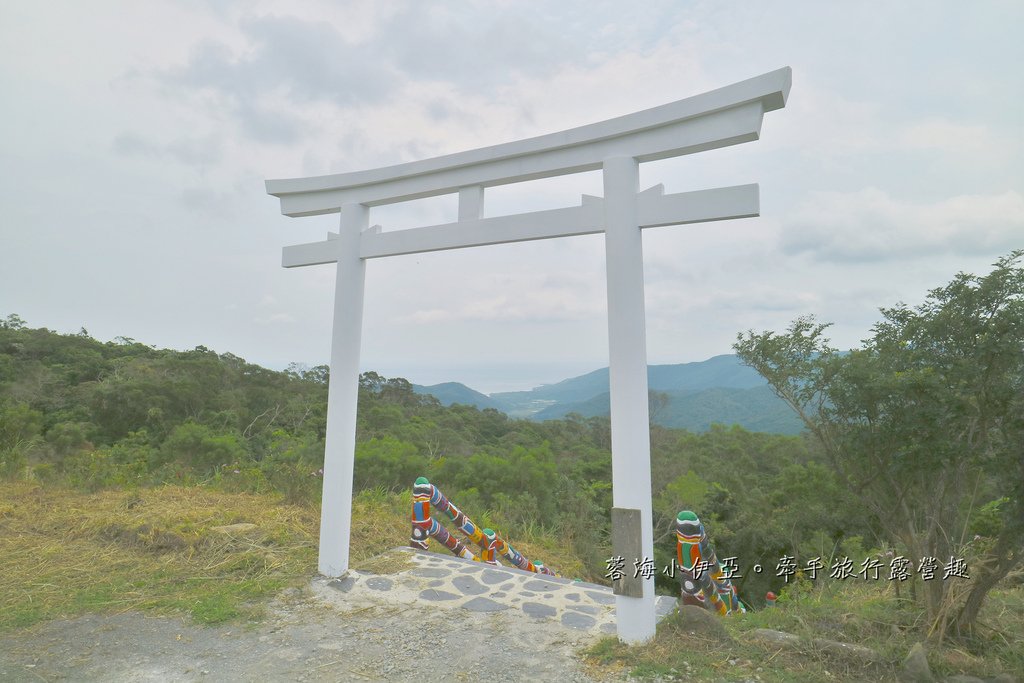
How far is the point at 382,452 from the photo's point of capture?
8984 mm

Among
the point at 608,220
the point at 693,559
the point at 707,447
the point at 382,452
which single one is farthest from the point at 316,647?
the point at 707,447

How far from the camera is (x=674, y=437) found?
1966 centimetres

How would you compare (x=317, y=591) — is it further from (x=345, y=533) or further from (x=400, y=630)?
(x=400, y=630)

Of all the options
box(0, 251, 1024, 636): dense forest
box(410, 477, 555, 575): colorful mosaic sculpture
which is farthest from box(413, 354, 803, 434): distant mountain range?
box(410, 477, 555, 575): colorful mosaic sculpture

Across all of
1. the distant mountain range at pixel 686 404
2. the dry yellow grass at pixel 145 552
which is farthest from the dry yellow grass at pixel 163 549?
the distant mountain range at pixel 686 404

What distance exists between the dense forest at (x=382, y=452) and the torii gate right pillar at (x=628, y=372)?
1.29 m

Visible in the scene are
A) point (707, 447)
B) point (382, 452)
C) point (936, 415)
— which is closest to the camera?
point (936, 415)

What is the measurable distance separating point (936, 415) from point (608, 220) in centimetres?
187

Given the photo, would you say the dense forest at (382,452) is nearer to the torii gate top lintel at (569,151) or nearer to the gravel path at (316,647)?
the torii gate top lintel at (569,151)

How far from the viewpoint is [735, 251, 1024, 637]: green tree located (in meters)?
2.73

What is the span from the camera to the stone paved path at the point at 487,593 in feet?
11.9

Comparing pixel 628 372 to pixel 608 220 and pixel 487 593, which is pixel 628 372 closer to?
pixel 608 220

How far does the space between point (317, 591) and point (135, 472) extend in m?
4.61

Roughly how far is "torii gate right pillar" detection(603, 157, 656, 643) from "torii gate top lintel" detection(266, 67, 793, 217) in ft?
0.56
